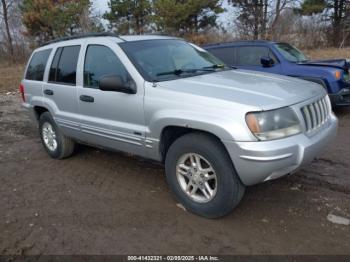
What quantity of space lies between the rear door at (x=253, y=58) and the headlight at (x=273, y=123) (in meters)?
5.00

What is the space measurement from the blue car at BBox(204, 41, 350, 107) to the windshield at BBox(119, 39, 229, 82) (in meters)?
3.54

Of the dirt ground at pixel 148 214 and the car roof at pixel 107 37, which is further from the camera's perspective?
the car roof at pixel 107 37

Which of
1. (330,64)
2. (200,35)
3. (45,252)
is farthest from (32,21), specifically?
(45,252)

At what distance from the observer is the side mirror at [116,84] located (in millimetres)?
3832

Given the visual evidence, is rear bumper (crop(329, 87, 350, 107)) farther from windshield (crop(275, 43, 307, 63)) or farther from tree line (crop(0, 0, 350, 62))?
tree line (crop(0, 0, 350, 62))

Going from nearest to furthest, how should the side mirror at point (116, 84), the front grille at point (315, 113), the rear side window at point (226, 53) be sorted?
the front grille at point (315, 113), the side mirror at point (116, 84), the rear side window at point (226, 53)

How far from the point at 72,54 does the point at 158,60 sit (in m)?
1.43

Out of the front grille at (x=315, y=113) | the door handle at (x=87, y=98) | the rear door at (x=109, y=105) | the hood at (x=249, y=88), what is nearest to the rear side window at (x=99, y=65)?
the rear door at (x=109, y=105)

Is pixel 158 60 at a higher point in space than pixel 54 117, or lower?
higher

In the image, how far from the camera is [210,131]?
3266 mm

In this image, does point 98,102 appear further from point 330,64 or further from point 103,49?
point 330,64

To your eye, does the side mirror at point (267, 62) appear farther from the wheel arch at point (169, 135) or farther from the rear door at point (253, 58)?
the wheel arch at point (169, 135)

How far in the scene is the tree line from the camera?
2848 centimetres

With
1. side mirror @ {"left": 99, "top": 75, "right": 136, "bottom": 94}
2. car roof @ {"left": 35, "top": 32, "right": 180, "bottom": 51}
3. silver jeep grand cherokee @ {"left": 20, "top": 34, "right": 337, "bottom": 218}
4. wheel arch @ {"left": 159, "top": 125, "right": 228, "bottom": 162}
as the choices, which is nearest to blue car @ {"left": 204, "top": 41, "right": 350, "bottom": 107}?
silver jeep grand cherokee @ {"left": 20, "top": 34, "right": 337, "bottom": 218}
